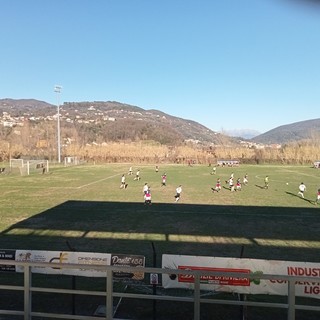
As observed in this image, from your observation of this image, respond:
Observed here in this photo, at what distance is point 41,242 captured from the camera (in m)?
16.0

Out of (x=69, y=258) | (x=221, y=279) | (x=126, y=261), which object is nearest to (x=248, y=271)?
(x=221, y=279)

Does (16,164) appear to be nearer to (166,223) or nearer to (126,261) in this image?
(166,223)

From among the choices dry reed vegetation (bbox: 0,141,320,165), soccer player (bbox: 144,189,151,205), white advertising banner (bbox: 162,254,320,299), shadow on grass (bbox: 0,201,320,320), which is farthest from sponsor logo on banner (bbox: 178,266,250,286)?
dry reed vegetation (bbox: 0,141,320,165)

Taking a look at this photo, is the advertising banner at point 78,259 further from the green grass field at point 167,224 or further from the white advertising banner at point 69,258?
the green grass field at point 167,224

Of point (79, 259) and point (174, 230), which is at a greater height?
point (79, 259)

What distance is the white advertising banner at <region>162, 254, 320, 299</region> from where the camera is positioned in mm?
7738

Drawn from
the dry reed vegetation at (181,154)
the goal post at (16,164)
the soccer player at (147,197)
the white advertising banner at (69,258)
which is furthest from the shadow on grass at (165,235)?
the dry reed vegetation at (181,154)

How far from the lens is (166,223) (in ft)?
68.4

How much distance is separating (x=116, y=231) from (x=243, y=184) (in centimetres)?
2678

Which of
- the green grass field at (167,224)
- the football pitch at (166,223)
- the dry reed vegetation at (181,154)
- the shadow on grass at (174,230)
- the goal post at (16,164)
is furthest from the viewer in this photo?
the dry reed vegetation at (181,154)

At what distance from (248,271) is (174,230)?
37.1ft

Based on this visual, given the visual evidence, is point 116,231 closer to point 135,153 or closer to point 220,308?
point 220,308

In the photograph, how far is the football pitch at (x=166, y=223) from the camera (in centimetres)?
1547

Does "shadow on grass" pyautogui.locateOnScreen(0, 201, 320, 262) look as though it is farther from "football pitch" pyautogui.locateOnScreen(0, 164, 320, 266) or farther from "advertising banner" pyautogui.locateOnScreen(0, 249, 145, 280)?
"advertising banner" pyautogui.locateOnScreen(0, 249, 145, 280)
